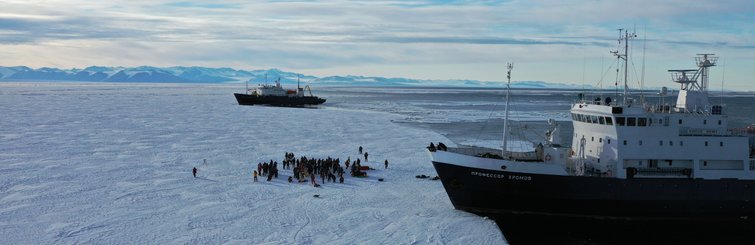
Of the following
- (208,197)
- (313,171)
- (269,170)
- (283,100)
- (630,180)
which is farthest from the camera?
(283,100)

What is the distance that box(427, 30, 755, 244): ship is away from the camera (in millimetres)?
23406

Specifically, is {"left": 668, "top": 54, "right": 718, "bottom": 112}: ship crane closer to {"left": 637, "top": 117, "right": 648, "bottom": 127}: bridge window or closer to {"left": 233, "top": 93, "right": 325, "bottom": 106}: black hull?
{"left": 637, "top": 117, "right": 648, "bottom": 127}: bridge window

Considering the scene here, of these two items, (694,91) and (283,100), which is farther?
(283,100)

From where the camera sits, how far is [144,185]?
92.4ft

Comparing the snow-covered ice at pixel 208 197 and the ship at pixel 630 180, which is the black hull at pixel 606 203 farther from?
the snow-covered ice at pixel 208 197

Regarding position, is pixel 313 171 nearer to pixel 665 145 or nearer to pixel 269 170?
pixel 269 170

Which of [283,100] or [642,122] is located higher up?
[642,122]

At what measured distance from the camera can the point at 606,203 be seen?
23.6 m

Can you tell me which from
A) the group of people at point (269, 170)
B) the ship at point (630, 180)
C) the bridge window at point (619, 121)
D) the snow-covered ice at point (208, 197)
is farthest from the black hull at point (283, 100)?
the bridge window at point (619, 121)

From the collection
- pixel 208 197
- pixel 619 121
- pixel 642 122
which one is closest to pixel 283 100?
pixel 208 197

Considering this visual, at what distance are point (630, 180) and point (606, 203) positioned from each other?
1207 millimetres

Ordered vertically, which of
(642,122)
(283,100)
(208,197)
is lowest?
(208,197)

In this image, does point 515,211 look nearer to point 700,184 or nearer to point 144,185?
point 700,184

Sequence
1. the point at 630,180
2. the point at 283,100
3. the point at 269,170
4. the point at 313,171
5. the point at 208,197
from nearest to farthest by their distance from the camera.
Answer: the point at 630,180
the point at 208,197
the point at 269,170
the point at 313,171
the point at 283,100
